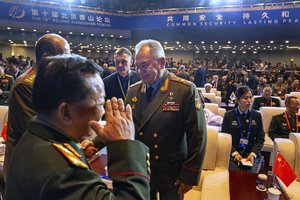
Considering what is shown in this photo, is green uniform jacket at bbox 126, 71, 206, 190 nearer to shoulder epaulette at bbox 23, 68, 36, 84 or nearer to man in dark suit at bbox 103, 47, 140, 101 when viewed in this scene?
shoulder epaulette at bbox 23, 68, 36, 84

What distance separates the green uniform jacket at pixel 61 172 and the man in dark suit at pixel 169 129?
957 mm

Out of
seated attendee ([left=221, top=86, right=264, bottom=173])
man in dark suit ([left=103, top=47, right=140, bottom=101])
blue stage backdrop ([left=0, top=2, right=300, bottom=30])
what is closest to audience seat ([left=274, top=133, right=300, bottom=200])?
seated attendee ([left=221, top=86, right=264, bottom=173])

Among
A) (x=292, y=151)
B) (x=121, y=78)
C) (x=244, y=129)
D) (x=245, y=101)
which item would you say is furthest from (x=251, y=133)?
(x=121, y=78)

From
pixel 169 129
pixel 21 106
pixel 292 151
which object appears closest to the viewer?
pixel 21 106

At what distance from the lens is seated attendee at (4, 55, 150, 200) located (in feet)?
2.22

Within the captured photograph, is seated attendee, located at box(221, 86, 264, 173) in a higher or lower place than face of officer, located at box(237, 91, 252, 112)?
lower

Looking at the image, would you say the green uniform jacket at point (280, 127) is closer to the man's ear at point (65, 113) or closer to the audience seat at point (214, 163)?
the audience seat at point (214, 163)

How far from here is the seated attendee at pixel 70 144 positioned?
68 cm

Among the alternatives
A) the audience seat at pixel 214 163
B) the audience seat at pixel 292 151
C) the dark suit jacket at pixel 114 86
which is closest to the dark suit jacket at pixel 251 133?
the audience seat at pixel 292 151

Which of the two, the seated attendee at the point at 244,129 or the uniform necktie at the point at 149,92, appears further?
the seated attendee at the point at 244,129

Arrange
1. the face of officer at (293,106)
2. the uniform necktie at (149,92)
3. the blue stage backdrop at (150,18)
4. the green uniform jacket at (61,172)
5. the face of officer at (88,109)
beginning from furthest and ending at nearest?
the blue stage backdrop at (150,18) < the face of officer at (293,106) < the uniform necktie at (149,92) < the face of officer at (88,109) < the green uniform jacket at (61,172)

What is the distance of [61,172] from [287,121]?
13.9 feet

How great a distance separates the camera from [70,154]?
0.72 meters

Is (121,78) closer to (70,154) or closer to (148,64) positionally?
(148,64)
